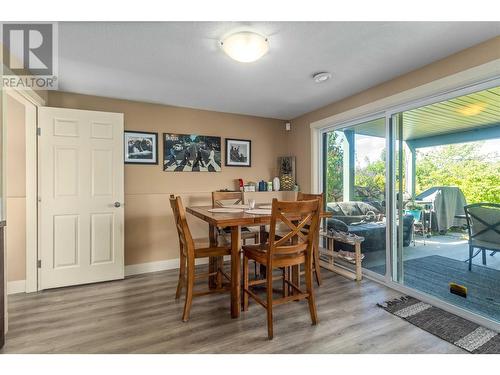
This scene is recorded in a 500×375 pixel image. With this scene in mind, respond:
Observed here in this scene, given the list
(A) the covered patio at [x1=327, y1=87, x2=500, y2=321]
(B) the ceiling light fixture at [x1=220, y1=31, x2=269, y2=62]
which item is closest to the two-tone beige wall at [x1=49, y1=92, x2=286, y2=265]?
(B) the ceiling light fixture at [x1=220, y1=31, x2=269, y2=62]

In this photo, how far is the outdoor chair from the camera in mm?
2127

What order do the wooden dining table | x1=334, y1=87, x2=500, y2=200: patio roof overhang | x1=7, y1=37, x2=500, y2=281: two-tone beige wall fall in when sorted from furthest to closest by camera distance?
x1=7, y1=37, x2=500, y2=281: two-tone beige wall
x1=334, y1=87, x2=500, y2=200: patio roof overhang
the wooden dining table

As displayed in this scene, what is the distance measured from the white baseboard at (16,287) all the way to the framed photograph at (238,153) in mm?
2753

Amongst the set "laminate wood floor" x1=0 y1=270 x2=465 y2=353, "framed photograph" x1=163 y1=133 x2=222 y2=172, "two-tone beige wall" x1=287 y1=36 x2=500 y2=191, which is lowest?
"laminate wood floor" x1=0 y1=270 x2=465 y2=353

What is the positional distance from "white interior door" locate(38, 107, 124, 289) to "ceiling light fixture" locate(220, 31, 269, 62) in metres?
1.86

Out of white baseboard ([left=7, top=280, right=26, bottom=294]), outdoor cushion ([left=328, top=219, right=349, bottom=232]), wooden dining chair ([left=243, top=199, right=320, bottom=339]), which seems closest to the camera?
wooden dining chair ([left=243, top=199, right=320, bottom=339])

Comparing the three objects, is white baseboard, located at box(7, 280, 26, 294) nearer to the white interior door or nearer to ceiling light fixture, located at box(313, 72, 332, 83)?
the white interior door

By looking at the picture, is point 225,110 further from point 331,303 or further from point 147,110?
point 331,303

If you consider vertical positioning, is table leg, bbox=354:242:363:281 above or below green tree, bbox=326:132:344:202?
below

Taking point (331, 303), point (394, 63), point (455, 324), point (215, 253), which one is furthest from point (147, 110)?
point (455, 324)

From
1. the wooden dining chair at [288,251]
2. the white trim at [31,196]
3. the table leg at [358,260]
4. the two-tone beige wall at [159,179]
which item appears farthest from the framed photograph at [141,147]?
the table leg at [358,260]

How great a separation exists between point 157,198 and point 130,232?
546 millimetres

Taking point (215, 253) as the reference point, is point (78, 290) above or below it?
below
